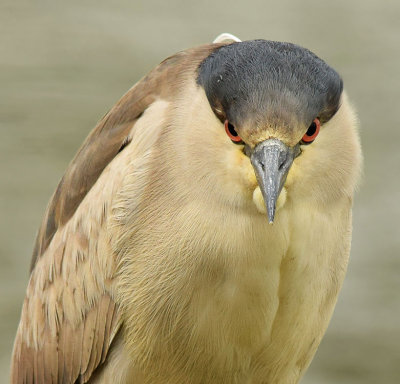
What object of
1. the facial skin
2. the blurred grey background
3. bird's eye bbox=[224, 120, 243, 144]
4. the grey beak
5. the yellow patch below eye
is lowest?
the blurred grey background

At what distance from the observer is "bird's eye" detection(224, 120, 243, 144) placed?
8.86ft

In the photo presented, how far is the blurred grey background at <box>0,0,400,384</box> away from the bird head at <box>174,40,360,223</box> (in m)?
2.79

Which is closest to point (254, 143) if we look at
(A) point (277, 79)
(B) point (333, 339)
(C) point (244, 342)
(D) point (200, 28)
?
(A) point (277, 79)

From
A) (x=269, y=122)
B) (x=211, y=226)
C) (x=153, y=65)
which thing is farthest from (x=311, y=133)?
(x=153, y=65)

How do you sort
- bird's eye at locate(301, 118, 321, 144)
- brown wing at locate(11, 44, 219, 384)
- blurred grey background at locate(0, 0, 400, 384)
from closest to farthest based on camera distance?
bird's eye at locate(301, 118, 321, 144) → brown wing at locate(11, 44, 219, 384) → blurred grey background at locate(0, 0, 400, 384)

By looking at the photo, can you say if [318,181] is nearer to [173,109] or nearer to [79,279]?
[173,109]

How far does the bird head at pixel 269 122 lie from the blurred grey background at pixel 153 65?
279 cm

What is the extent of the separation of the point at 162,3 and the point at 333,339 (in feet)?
9.78

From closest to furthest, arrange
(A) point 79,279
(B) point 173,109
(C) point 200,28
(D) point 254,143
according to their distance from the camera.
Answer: (D) point 254,143 → (B) point 173,109 → (A) point 79,279 → (C) point 200,28

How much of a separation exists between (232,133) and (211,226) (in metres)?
0.27

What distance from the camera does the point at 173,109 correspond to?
9.68 feet

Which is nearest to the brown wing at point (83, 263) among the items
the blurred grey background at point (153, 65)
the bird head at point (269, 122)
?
the bird head at point (269, 122)

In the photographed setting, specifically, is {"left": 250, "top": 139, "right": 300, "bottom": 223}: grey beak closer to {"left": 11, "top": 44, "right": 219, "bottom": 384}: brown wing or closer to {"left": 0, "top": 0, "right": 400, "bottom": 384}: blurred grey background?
{"left": 11, "top": 44, "right": 219, "bottom": 384}: brown wing

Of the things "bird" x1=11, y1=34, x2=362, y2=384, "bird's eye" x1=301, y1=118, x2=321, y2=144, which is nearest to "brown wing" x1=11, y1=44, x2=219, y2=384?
"bird" x1=11, y1=34, x2=362, y2=384
